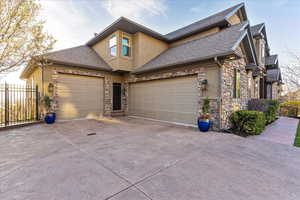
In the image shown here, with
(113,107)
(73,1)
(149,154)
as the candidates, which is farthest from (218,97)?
(73,1)

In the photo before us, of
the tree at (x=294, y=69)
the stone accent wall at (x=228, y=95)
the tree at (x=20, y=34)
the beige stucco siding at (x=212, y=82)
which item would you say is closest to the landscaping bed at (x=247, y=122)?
the stone accent wall at (x=228, y=95)

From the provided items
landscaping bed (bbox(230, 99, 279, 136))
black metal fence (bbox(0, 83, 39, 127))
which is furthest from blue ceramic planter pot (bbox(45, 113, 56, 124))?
landscaping bed (bbox(230, 99, 279, 136))

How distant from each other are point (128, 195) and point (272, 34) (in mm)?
18768

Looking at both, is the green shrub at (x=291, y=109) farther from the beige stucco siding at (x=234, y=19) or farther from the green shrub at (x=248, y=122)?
the green shrub at (x=248, y=122)

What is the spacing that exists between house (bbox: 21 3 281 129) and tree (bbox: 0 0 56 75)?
0.88m

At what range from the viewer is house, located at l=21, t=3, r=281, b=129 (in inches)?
246

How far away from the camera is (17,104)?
7.72m

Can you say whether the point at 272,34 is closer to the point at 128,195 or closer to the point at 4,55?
the point at 128,195

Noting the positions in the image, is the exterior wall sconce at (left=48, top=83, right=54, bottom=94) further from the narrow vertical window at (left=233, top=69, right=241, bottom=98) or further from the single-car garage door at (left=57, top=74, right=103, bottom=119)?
the narrow vertical window at (left=233, top=69, right=241, bottom=98)

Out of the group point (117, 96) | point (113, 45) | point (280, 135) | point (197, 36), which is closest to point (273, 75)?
point (197, 36)

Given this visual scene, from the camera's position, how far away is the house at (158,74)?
6.24m

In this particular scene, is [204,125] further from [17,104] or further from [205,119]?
[17,104]

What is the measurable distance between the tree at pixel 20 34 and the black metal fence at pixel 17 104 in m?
1.28

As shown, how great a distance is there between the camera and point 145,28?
8.99 m
